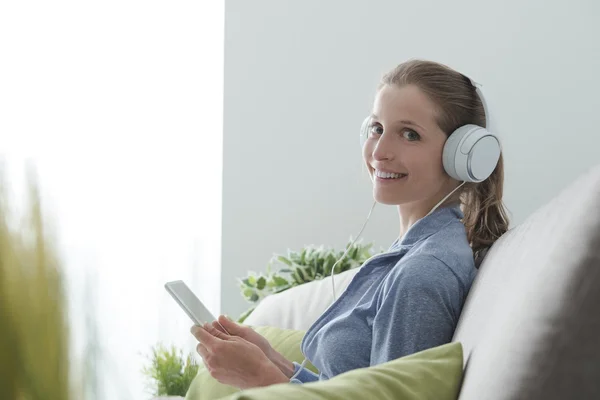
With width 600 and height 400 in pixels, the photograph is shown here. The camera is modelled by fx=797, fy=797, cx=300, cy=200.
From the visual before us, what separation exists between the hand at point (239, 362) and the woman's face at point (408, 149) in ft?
1.23

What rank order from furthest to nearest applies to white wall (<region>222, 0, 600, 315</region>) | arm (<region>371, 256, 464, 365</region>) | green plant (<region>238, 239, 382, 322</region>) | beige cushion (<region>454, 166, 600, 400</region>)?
white wall (<region>222, 0, 600, 315</region>), green plant (<region>238, 239, 382, 322</region>), arm (<region>371, 256, 464, 365</region>), beige cushion (<region>454, 166, 600, 400</region>)

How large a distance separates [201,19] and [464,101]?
2181 mm

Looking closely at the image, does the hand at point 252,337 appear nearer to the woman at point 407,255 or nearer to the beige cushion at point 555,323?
the woman at point 407,255

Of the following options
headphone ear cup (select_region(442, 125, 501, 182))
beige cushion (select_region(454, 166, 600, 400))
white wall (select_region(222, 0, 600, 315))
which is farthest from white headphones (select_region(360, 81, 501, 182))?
white wall (select_region(222, 0, 600, 315))

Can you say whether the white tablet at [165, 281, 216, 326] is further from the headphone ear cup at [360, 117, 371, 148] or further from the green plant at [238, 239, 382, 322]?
the green plant at [238, 239, 382, 322]

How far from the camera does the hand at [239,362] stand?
3.77ft

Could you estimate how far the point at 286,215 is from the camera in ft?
10.7

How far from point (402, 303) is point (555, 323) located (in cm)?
49

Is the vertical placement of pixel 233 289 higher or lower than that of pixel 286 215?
lower

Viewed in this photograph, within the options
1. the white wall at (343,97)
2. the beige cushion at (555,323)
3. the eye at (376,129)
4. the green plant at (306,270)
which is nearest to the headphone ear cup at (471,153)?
the eye at (376,129)

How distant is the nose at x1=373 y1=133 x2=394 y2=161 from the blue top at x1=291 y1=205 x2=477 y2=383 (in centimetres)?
12

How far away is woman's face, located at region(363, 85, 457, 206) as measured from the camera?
4.41 ft

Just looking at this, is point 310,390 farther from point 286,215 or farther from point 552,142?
point 286,215

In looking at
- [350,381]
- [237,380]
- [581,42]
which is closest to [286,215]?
[581,42]
